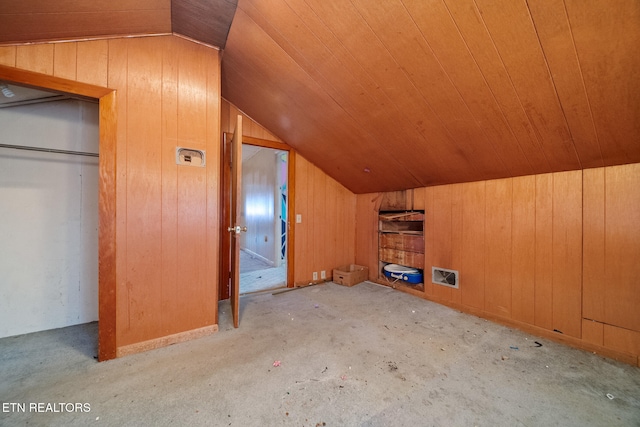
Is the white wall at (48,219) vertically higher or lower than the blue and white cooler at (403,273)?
higher

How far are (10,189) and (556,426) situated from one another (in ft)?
13.0

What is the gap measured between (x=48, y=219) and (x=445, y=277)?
3.94 m

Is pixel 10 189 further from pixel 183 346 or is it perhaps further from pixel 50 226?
pixel 183 346

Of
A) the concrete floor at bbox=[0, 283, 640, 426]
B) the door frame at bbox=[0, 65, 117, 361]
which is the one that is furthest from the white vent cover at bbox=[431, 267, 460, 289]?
the door frame at bbox=[0, 65, 117, 361]

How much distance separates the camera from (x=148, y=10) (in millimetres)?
1640

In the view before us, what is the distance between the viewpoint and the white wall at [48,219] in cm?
194

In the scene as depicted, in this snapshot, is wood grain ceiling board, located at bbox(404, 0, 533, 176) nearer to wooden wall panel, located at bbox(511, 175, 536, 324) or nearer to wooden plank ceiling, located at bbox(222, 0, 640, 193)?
wooden plank ceiling, located at bbox(222, 0, 640, 193)

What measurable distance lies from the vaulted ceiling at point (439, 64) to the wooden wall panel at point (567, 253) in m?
0.18

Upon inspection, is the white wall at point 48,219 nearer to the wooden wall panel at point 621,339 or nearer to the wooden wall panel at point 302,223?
the wooden wall panel at point 302,223

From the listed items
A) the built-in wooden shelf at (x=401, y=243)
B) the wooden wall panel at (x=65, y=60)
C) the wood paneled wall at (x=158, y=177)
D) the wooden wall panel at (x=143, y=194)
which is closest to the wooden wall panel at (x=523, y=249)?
the built-in wooden shelf at (x=401, y=243)

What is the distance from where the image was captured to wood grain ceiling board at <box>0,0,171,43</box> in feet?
4.43

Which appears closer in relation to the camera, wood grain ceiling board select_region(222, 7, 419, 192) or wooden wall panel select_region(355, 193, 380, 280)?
wood grain ceiling board select_region(222, 7, 419, 192)

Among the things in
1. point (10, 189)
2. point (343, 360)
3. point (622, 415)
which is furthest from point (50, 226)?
point (622, 415)

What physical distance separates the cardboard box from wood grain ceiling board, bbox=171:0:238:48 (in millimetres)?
3040
